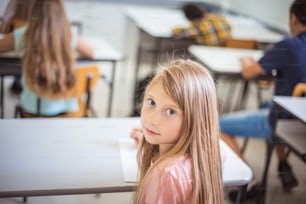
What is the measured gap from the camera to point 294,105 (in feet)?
3.52

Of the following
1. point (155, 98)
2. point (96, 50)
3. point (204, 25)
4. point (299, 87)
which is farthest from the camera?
point (204, 25)

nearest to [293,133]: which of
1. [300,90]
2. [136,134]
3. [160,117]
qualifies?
[300,90]

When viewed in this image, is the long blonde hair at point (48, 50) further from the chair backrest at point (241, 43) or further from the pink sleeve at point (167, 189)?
the chair backrest at point (241, 43)

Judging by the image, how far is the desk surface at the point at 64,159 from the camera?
82cm

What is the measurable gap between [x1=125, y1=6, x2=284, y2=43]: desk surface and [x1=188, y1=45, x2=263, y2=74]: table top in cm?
10

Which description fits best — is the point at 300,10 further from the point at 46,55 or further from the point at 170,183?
the point at 46,55

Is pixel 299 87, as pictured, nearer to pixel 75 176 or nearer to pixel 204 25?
pixel 75 176

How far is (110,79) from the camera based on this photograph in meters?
1.68

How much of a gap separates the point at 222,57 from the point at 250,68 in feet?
1.34

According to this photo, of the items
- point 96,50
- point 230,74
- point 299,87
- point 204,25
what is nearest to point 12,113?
point 96,50

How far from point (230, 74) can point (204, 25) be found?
63cm

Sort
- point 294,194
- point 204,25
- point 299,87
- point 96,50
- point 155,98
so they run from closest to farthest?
point 155,98 → point 299,87 → point 294,194 → point 96,50 → point 204,25

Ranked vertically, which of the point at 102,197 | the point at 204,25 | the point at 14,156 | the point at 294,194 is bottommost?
the point at 294,194

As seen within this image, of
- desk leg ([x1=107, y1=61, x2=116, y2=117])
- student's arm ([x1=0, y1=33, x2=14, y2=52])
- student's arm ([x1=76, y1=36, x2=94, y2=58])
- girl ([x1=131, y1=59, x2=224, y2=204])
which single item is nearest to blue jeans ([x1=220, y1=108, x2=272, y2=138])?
desk leg ([x1=107, y1=61, x2=116, y2=117])
